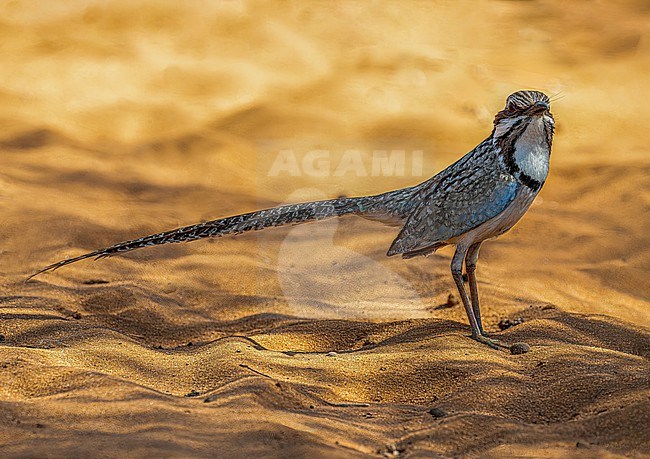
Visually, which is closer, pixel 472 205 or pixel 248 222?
pixel 472 205

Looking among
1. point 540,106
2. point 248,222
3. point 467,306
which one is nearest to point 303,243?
point 248,222

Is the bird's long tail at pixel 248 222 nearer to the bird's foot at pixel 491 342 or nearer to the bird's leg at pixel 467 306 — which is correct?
the bird's leg at pixel 467 306

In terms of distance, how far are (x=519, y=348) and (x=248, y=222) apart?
2179 millimetres

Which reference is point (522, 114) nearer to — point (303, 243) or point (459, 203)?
point (459, 203)

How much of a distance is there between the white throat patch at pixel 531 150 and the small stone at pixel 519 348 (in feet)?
3.94

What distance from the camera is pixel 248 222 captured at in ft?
19.1

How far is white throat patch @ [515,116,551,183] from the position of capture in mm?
5508

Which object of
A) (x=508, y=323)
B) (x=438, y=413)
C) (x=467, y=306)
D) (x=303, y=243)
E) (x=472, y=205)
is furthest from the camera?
(x=303, y=243)

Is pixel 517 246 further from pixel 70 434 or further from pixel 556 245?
pixel 70 434

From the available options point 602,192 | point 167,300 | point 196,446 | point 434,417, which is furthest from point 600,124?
point 196,446

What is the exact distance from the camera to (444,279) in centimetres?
754

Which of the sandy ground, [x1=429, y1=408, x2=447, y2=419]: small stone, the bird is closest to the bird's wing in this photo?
the bird

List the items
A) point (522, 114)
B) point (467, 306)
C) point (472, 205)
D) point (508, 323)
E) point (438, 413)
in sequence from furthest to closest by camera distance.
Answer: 1. point (508, 323)
2. point (467, 306)
3. point (472, 205)
4. point (522, 114)
5. point (438, 413)

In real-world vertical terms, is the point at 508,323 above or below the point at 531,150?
below
